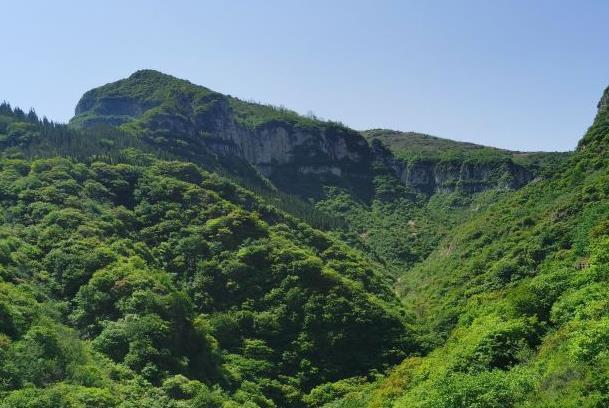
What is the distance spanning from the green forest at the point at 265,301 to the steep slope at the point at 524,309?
0.82 feet

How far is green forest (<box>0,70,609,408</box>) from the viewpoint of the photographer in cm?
5659

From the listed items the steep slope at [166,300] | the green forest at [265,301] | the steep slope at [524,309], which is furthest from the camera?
the steep slope at [166,300]

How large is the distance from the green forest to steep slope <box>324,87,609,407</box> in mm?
249

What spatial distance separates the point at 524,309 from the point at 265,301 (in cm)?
5419

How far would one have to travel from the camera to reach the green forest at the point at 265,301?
186ft

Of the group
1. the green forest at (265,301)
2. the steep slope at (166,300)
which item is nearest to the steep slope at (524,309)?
the green forest at (265,301)

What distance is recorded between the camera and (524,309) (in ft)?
205

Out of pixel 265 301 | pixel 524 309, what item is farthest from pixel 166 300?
pixel 524 309

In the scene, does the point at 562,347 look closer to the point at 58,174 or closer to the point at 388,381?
the point at 388,381

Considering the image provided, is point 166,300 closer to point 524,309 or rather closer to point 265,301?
point 265,301

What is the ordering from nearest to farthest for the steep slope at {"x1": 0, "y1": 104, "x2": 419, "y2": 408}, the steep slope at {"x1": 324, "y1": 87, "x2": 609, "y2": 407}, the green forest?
the steep slope at {"x1": 324, "y1": 87, "x2": 609, "y2": 407} → the green forest → the steep slope at {"x1": 0, "y1": 104, "x2": 419, "y2": 408}

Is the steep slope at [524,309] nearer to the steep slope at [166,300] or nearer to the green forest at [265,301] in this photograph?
the green forest at [265,301]

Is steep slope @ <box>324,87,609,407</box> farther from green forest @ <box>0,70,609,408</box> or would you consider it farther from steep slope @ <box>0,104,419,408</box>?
steep slope @ <box>0,104,419,408</box>

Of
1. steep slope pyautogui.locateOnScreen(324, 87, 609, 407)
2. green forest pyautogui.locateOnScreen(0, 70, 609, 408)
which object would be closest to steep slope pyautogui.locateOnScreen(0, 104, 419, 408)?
green forest pyautogui.locateOnScreen(0, 70, 609, 408)
